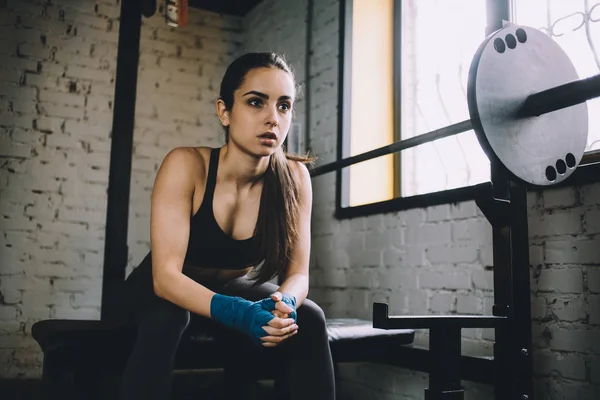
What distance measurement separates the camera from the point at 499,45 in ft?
4.66

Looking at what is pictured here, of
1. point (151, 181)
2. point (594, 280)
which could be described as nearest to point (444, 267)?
point (594, 280)

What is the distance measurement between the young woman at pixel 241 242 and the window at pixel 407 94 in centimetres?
83

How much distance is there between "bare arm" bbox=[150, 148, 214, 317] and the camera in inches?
61.0

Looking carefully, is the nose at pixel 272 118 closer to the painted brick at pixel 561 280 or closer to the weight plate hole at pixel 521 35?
the weight plate hole at pixel 521 35

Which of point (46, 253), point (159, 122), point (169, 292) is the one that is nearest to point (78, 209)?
point (46, 253)

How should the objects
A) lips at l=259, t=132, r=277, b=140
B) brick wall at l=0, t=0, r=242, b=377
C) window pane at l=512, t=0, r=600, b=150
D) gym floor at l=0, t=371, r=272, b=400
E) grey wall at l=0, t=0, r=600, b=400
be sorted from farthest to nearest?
brick wall at l=0, t=0, r=242, b=377
gym floor at l=0, t=371, r=272, b=400
grey wall at l=0, t=0, r=600, b=400
window pane at l=512, t=0, r=600, b=150
lips at l=259, t=132, r=277, b=140

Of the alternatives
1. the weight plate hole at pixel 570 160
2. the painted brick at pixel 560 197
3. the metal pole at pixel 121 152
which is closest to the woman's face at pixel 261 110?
the weight plate hole at pixel 570 160

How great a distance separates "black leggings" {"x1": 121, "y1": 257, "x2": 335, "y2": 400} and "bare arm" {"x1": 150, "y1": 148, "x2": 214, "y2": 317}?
0.05 metres

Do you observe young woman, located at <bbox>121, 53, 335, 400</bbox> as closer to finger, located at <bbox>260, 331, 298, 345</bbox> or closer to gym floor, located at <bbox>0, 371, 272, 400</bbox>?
finger, located at <bbox>260, 331, 298, 345</bbox>

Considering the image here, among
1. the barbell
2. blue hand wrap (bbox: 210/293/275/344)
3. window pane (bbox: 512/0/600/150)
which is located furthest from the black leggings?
window pane (bbox: 512/0/600/150)

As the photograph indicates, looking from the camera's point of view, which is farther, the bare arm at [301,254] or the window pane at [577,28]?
the window pane at [577,28]

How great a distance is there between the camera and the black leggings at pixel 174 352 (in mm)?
1395

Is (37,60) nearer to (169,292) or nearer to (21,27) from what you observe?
(21,27)

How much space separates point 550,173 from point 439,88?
1274 mm
